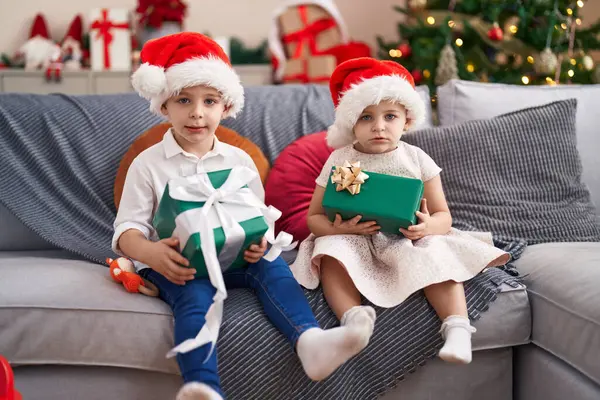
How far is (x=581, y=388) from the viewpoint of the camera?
4.31 feet

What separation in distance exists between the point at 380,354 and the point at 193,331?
1.39 feet

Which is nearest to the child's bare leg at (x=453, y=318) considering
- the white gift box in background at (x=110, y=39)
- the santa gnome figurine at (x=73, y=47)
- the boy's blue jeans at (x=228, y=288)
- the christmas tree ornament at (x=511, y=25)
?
the boy's blue jeans at (x=228, y=288)

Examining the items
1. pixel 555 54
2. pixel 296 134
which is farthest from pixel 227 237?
pixel 555 54

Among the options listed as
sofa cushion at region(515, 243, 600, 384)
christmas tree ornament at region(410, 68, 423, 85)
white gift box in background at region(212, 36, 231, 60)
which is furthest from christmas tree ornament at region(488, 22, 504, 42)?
sofa cushion at region(515, 243, 600, 384)

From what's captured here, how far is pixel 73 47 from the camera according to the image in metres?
3.61

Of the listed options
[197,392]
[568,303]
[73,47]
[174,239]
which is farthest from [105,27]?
[568,303]

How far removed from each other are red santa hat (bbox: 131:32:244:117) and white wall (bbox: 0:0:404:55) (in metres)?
2.57

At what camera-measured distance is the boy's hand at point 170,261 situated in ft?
4.28

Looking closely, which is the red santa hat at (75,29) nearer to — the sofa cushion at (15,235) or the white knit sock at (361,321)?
the sofa cushion at (15,235)

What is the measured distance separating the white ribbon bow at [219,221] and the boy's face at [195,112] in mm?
145

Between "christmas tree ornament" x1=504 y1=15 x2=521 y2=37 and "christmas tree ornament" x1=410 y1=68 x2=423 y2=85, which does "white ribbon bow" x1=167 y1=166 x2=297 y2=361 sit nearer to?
"christmas tree ornament" x1=410 y1=68 x2=423 y2=85

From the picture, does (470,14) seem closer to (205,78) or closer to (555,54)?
(555,54)

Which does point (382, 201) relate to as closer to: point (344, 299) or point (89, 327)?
point (344, 299)

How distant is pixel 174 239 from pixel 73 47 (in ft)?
8.92
